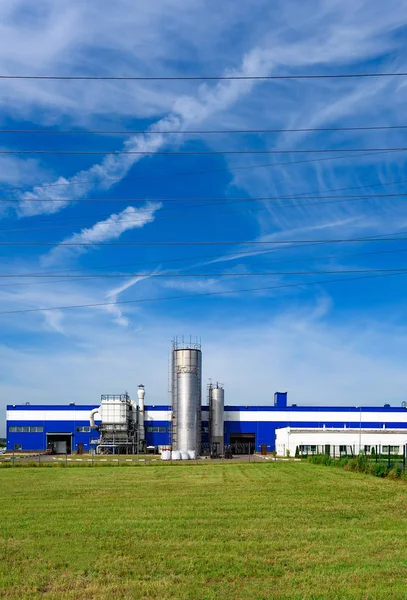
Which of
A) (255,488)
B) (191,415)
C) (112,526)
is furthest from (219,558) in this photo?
(191,415)

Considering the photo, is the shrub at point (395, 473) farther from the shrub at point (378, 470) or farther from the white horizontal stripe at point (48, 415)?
the white horizontal stripe at point (48, 415)

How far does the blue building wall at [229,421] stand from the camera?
291ft

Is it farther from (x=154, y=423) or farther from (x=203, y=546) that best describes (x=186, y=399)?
(x=203, y=546)

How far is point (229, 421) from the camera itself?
89.2m

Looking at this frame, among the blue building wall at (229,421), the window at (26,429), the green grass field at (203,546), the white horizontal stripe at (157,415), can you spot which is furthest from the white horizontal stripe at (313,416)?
the green grass field at (203,546)

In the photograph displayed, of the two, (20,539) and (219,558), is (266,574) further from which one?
(20,539)

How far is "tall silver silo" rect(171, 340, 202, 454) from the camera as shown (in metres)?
78.6

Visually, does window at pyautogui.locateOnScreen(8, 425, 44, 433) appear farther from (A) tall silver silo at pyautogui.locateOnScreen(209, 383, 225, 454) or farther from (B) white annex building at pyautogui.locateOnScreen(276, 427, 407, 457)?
(B) white annex building at pyautogui.locateOnScreen(276, 427, 407, 457)

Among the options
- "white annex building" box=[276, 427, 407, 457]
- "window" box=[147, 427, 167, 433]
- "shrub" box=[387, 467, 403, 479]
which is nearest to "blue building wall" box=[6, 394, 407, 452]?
"window" box=[147, 427, 167, 433]

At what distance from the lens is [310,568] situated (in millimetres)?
11609

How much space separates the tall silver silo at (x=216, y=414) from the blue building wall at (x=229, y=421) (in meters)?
2.57

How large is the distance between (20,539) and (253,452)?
3035 inches

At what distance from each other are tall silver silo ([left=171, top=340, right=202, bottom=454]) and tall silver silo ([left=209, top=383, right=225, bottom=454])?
4966 millimetres

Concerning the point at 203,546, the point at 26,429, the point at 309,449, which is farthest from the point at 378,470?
the point at 26,429
